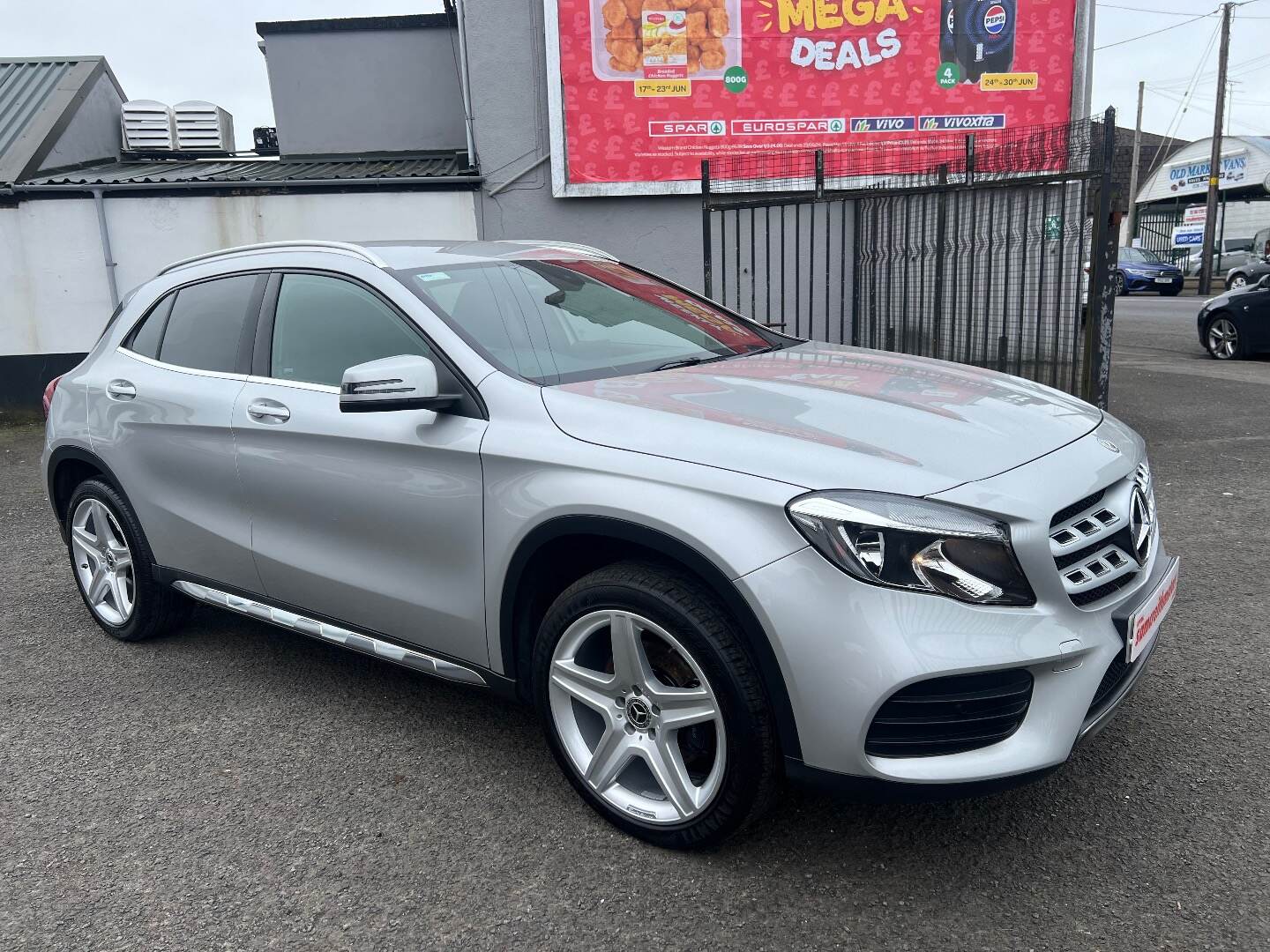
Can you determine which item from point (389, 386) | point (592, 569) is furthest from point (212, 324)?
point (592, 569)

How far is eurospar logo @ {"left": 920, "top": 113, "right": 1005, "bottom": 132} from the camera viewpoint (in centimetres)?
1032

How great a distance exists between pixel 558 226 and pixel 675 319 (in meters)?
7.22

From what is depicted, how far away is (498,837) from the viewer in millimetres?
2832

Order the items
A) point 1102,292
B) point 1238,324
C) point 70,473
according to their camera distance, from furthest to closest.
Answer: point 1238,324, point 1102,292, point 70,473

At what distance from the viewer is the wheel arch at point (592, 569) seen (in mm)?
2357

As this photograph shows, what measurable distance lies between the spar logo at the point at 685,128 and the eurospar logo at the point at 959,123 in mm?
2068

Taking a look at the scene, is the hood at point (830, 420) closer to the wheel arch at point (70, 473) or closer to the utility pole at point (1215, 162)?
the wheel arch at point (70, 473)

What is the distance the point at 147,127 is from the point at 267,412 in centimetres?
1254

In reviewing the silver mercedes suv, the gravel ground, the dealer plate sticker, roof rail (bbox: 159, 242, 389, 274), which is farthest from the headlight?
roof rail (bbox: 159, 242, 389, 274)

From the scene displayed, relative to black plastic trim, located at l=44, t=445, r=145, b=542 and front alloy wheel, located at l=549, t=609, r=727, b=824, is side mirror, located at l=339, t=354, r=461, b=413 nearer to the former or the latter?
front alloy wheel, located at l=549, t=609, r=727, b=824

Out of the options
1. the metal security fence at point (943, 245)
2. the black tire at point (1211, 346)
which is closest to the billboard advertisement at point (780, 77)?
the metal security fence at point (943, 245)

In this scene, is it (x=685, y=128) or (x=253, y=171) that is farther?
(x=253, y=171)

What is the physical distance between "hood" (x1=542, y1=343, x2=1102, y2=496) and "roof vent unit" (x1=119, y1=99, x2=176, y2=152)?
13210 millimetres

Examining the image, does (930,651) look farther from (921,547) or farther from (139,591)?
(139,591)
